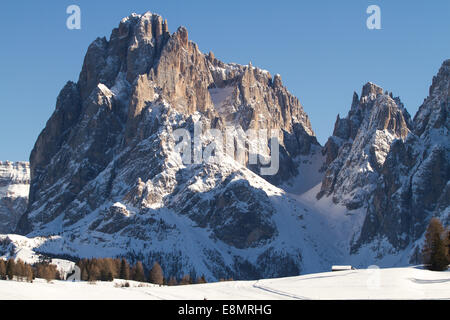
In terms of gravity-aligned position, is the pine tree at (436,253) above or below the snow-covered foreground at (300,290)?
above

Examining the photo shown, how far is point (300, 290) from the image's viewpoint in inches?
4156

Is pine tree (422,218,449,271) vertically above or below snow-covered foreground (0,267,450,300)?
above

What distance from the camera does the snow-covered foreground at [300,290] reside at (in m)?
91.1

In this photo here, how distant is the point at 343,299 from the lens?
3575 inches

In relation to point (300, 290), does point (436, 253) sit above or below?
above

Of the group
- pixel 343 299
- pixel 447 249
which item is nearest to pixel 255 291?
pixel 343 299

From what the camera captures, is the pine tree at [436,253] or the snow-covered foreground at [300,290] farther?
the pine tree at [436,253]

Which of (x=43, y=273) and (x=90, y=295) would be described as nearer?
(x=90, y=295)

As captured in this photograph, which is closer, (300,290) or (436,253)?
(300,290)

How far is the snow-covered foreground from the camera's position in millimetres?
91056

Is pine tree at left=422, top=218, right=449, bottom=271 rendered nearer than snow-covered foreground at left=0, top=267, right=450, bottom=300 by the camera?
No
